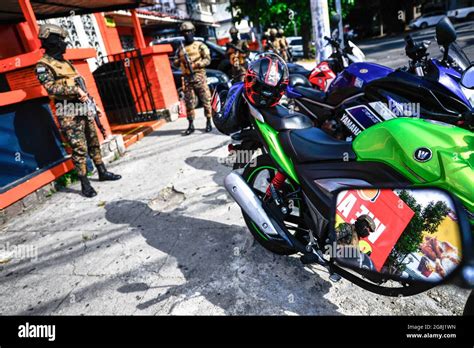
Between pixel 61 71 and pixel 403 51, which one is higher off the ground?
pixel 61 71

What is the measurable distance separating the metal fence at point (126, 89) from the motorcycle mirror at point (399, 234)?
727 cm

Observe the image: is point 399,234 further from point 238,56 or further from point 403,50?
point 403,50

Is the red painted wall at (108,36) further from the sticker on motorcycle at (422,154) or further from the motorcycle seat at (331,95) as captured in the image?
the sticker on motorcycle at (422,154)

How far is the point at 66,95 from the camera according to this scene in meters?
4.01

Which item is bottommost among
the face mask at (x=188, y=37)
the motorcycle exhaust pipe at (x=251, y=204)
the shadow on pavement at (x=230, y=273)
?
the shadow on pavement at (x=230, y=273)

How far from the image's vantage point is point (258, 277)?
241 centimetres

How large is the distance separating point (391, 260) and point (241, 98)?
69.5 inches

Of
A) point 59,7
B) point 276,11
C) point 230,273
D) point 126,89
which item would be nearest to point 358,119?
point 230,273

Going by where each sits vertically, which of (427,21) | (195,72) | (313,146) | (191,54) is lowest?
(427,21)

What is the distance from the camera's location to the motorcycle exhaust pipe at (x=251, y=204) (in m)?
2.23

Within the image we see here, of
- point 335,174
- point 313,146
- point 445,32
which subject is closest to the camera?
point 335,174

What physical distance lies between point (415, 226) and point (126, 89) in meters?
8.18

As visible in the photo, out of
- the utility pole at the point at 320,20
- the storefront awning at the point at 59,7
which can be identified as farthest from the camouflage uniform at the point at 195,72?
the utility pole at the point at 320,20

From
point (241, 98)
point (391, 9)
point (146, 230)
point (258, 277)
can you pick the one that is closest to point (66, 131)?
point (146, 230)
